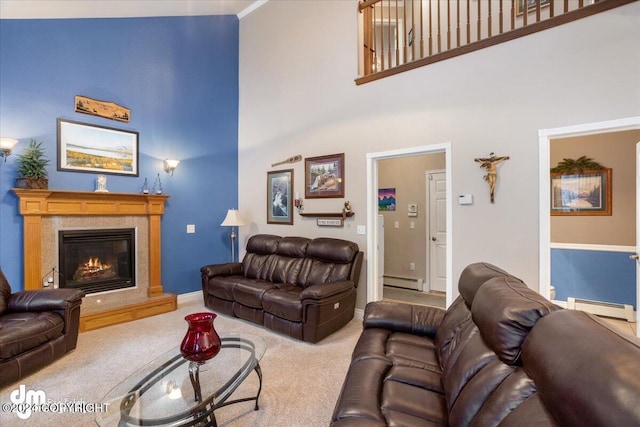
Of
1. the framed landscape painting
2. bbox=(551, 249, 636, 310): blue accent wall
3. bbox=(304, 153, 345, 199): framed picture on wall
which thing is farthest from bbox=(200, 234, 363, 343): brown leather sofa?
bbox=(551, 249, 636, 310): blue accent wall

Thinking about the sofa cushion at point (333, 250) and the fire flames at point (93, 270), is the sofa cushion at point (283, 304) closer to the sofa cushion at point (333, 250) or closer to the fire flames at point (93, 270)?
the sofa cushion at point (333, 250)

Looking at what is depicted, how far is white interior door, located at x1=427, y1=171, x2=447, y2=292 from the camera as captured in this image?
512cm

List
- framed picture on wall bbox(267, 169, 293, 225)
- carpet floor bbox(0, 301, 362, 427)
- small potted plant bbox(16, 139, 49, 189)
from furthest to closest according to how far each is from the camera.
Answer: framed picture on wall bbox(267, 169, 293, 225)
small potted plant bbox(16, 139, 49, 189)
carpet floor bbox(0, 301, 362, 427)

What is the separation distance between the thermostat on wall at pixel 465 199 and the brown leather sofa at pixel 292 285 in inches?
50.2

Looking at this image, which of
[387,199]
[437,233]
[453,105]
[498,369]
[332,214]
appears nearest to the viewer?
[498,369]

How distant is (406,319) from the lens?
230cm

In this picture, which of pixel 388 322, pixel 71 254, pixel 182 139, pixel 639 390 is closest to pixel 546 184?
pixel 388 322

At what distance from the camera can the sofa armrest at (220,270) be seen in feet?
13.6

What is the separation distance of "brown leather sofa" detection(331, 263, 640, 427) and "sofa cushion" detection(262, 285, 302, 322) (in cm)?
114

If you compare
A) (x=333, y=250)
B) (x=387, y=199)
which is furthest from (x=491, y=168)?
(x=387, y=199)

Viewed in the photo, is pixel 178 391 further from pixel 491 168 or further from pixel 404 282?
pixel 404 282

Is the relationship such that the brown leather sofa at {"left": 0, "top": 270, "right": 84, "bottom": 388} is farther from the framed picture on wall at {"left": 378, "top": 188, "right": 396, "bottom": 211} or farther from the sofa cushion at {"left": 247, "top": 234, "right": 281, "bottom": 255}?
the framed picture on wall at {"left": 378, "top": 188, "right": 396, "bottom": 211}

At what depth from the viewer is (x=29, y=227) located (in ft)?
10.8

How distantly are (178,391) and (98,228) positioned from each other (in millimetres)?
2998
